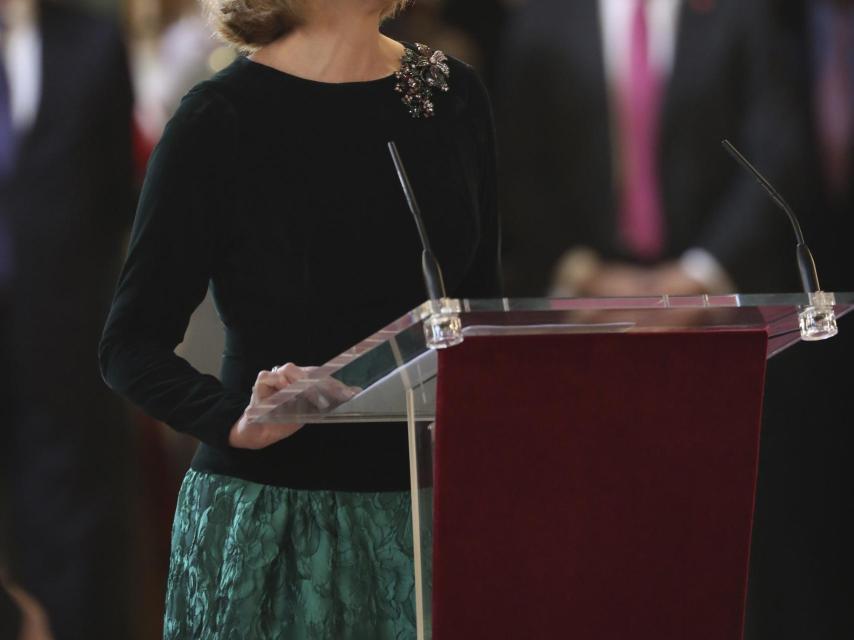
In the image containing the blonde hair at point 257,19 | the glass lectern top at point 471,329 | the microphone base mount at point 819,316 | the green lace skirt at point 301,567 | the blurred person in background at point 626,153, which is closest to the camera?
the glass lectern top at point 471,329

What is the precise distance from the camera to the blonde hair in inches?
67.6

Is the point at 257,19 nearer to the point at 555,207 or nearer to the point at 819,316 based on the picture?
the point at 819,316

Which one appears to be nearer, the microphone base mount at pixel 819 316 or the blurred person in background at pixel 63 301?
the microphone base mount at pixel 819 316

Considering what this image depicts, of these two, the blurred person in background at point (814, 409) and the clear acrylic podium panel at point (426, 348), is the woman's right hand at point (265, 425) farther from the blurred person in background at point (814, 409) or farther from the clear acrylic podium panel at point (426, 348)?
the blurred person in background at point (814, 409)

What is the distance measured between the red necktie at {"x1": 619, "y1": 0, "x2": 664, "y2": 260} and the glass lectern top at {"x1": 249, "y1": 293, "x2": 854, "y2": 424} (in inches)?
75.9

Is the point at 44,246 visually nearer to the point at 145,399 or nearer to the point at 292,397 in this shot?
the point at 145,399

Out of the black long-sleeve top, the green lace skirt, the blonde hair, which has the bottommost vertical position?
the green lace skirt

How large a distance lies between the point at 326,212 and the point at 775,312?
0.59m

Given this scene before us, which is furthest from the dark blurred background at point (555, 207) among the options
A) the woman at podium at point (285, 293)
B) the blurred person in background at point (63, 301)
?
the woman at podium at point (285, 293)

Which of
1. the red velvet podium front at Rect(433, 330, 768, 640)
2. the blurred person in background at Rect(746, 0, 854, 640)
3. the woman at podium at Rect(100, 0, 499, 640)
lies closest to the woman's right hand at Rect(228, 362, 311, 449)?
the woman at podium at Rect(100, 0, 499, 640)

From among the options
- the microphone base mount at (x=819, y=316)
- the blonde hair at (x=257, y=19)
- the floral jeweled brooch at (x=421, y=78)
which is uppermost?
the blonde hair at (x=257, y=19)

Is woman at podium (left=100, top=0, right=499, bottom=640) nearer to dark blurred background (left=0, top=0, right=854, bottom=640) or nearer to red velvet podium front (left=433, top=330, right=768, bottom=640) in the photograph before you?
red velvet podium front (left=433, top=330, right=768, bottom=640)

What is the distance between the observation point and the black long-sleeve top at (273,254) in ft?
5.13

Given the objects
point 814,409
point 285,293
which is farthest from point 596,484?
point 814,409
